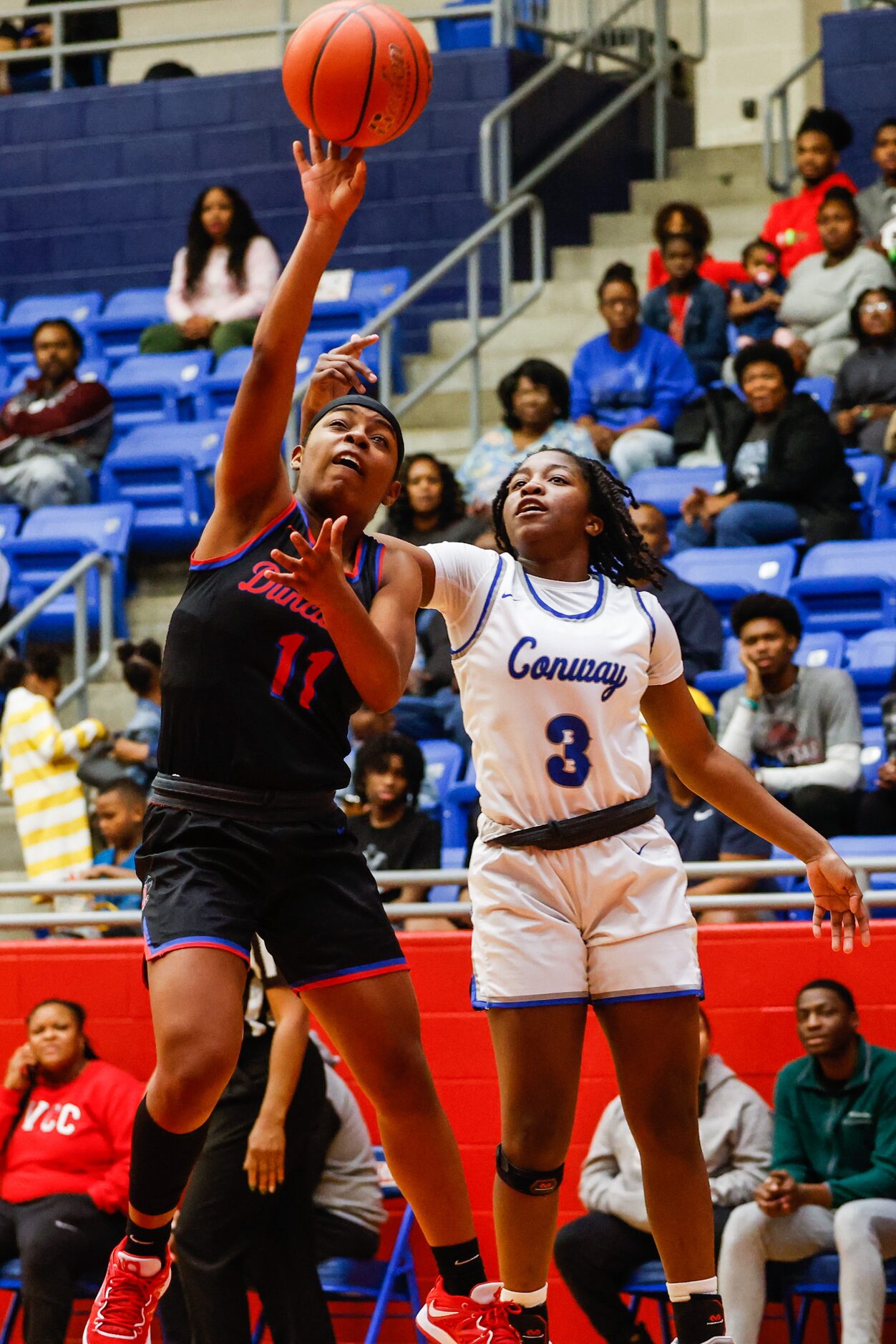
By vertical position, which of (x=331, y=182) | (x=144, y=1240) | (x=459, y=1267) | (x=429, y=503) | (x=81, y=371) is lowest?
(x=459, y=1267)

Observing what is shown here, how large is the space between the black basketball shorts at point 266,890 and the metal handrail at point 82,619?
5285 millimetres

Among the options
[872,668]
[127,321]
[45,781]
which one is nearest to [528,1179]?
[872,668]

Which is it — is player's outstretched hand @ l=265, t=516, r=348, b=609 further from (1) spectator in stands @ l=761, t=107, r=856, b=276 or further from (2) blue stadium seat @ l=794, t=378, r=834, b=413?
(1) spectator in stands @ l=761, t=107, r=856, b=276

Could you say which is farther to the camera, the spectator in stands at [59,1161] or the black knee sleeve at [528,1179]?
the spectator in stands at [59,1161]

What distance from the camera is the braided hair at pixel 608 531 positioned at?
4484 millimetres

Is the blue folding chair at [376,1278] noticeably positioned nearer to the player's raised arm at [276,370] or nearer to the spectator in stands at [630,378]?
the player's raised arm at [276,370]

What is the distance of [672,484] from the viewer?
363 inches

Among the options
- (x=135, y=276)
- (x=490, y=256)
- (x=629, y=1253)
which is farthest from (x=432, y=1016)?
(x=135, y=276)

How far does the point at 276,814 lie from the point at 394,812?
327cm

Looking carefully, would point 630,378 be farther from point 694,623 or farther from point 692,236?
point 694,623

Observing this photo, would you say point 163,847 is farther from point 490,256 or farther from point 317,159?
point 490,256

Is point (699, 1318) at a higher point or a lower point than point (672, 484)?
lower

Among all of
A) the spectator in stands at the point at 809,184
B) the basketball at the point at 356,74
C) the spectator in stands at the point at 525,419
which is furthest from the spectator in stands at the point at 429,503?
the basketball at the point at 356,74

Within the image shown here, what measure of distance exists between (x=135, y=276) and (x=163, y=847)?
31.3 feet
